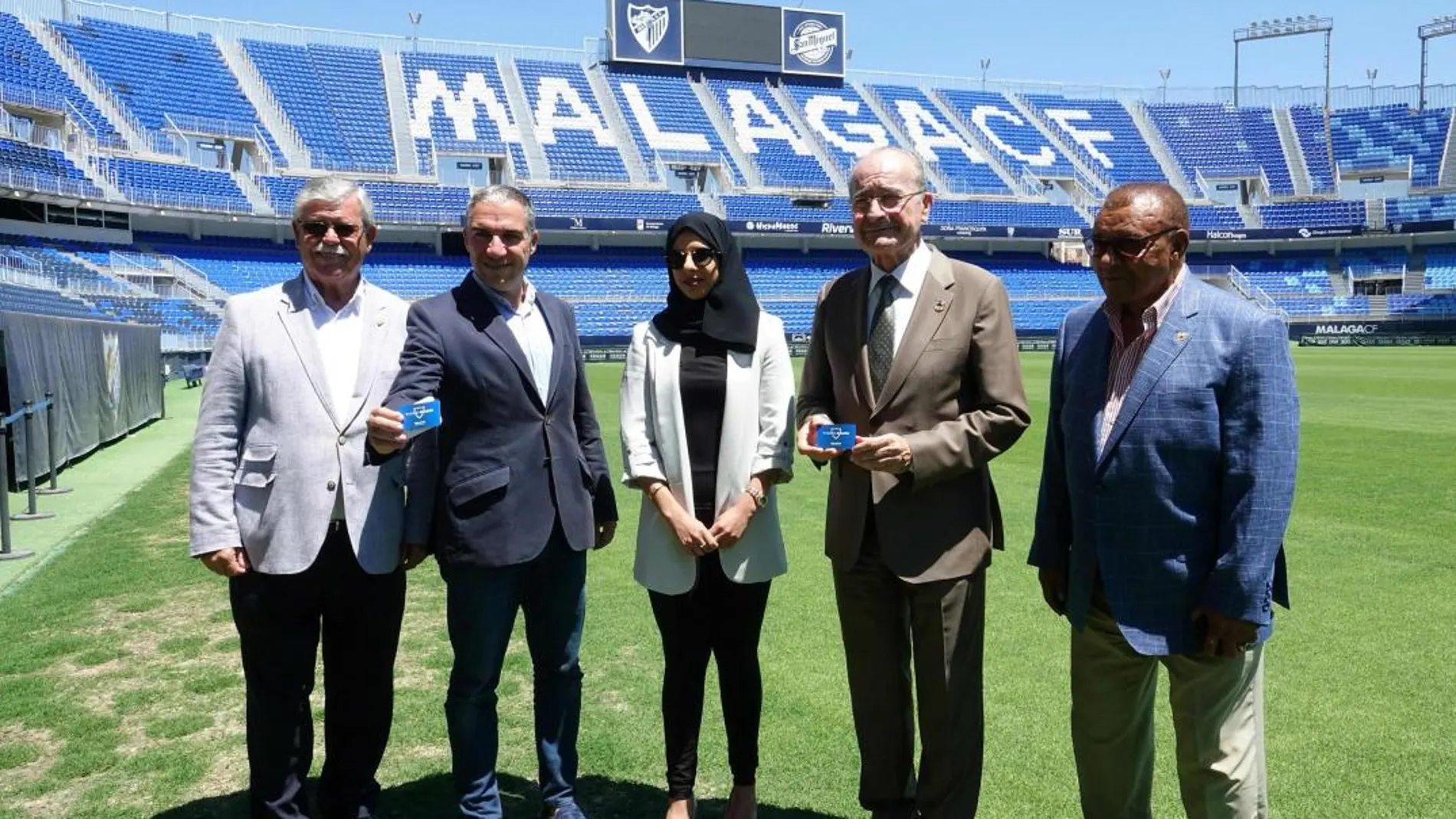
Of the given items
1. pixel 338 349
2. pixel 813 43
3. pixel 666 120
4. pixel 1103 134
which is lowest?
pixel 338 349

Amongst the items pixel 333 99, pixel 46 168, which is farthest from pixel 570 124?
pixel 46 168

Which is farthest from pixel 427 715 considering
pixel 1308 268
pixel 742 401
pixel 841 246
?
pixel 1308 268

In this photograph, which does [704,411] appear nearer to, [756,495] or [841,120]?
[756,495]

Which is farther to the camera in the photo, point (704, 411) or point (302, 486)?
point (704, 411)

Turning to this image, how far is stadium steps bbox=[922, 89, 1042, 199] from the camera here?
53344 mm

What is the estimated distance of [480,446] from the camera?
3.38m

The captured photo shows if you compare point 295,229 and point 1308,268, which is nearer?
point 295,229

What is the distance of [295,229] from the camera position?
3334 mm

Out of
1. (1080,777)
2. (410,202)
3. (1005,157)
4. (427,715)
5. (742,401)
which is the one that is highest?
(1005,157)

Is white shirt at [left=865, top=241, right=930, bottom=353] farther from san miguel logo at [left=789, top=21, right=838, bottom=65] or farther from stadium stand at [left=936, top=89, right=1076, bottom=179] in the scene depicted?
san miguel logo at [left=789, top=21, right=838, bottom=65]

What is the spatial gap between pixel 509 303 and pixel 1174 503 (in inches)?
85.6

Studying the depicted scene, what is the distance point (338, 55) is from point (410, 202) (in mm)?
11151

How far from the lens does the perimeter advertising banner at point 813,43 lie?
56.5 m

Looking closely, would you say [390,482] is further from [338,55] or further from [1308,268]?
[1308,268]
